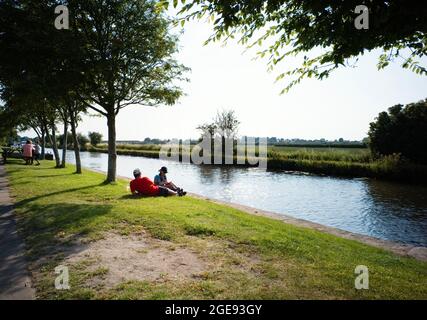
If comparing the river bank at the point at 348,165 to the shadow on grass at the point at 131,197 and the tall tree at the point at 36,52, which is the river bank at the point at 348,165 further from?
the tall tree at the point at 36,52

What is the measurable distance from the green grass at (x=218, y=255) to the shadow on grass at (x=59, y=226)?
2cm

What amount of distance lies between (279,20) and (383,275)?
17.9ft

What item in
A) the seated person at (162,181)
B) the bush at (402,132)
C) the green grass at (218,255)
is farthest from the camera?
the bush at (402,132)

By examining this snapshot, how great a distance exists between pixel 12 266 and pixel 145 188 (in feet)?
24.6

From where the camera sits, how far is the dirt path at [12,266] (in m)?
4.47

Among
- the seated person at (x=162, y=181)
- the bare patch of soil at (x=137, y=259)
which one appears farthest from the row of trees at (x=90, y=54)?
the bare patch of soil at (x=137, y=259)

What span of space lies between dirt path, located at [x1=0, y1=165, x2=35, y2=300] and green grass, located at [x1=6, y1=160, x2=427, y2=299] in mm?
155

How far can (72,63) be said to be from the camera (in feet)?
43.5

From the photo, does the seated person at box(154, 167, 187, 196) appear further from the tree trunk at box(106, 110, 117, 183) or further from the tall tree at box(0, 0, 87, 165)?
the tall tree at box(0, 0, 87, 165)

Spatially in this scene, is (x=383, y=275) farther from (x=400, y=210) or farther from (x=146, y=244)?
(x=400, y=210)

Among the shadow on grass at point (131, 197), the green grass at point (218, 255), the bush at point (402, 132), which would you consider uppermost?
the bush at point (402, 132)

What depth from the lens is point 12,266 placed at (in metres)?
5.43

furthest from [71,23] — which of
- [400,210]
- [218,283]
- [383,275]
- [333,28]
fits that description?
[400,210]
